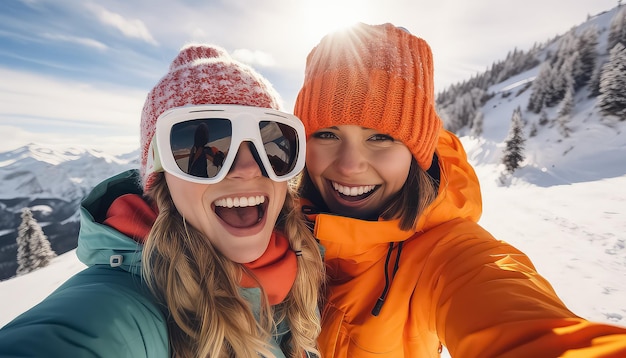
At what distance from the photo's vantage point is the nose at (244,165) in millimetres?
1427

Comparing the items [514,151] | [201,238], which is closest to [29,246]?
[201,238]

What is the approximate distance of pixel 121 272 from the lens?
46.3 inches

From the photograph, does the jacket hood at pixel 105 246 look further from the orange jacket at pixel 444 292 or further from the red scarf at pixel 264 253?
the orange jacket at pixel 444 292

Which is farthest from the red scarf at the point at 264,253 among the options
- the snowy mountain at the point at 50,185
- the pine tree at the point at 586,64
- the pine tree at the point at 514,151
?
the snowy mountain at the point at 50,185

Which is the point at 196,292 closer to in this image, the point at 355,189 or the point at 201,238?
the point at 201,238

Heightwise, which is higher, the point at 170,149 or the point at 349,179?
the point at 170,149

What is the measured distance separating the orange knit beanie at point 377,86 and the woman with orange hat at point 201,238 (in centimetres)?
32

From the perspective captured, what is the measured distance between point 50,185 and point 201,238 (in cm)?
19502

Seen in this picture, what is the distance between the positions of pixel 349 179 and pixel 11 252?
80092 millimetres

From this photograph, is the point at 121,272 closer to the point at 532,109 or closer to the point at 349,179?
the point at 349,179

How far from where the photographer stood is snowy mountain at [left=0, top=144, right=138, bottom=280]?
78.8 metres

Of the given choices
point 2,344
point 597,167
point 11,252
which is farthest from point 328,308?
point 11,252

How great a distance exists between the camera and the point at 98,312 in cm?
90

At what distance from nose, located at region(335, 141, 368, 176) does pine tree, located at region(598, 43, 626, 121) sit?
67.4 ft
